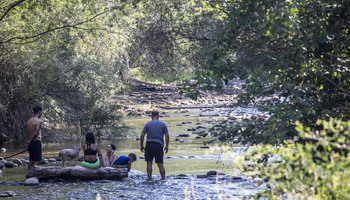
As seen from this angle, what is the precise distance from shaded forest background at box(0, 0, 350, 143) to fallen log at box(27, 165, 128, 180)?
301 cm

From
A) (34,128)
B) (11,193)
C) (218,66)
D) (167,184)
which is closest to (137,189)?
(167,184)

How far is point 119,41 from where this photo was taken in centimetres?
1905

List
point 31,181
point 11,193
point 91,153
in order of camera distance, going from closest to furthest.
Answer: point 11,193 < point 31,181 < point 91,153

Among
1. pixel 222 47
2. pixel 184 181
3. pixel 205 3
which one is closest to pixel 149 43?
pixel 205 3

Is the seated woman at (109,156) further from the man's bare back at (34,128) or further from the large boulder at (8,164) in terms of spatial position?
the large boulder at (8,164)

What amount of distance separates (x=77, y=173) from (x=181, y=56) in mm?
4552

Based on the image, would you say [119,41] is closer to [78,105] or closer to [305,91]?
[78,105]

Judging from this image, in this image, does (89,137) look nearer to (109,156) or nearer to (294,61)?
(109,156)

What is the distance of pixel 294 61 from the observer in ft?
26.8

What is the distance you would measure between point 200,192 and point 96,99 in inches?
399

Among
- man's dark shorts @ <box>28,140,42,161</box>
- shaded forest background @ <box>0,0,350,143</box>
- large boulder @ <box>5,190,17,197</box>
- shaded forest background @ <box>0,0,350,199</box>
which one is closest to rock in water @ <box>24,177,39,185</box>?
man's dark shorts @ <box>28,140,42,161</box>

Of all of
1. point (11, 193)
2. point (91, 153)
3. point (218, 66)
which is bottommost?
point (11, 193)

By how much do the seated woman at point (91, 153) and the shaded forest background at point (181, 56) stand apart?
2.73 m

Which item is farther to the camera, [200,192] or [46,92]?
[46,92]
